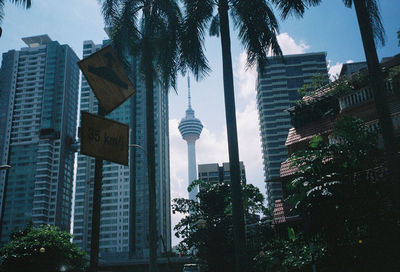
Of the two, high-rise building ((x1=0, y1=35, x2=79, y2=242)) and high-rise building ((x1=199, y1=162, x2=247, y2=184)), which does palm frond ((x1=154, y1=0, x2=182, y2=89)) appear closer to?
high-rise building ((x1=0, y1=35, x2=79, y2=242))

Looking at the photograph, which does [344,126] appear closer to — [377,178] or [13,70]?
[377,178]

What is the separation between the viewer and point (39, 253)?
70.1ft

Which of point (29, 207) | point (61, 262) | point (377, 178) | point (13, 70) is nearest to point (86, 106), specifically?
point (13, 70)

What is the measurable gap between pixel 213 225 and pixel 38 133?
13956cm

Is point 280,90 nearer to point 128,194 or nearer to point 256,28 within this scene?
point 128,194

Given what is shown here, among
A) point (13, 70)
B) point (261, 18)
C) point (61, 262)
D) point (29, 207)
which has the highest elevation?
point (13, 70)

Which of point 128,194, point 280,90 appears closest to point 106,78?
point 280,90

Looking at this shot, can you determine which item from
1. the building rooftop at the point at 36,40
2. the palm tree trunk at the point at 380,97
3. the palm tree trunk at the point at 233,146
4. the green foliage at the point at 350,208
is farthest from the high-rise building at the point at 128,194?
the palm tree trunk at the point at 380,97

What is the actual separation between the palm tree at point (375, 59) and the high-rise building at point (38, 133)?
140713 mm

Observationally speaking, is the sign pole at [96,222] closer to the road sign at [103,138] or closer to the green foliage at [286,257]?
the road sign at [103,138]

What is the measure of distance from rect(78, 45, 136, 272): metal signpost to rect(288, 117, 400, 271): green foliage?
992cm

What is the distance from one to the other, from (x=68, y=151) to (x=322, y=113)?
474ft

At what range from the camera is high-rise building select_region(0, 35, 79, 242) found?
451 ft

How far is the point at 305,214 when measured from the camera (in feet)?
45.2
